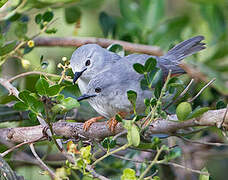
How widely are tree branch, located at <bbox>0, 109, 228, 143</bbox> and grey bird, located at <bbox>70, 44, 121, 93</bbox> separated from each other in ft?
1.59

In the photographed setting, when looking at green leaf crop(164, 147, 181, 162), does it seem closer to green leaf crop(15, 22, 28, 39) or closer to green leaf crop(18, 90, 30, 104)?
green leaf crop(18, 90, 30, 104)

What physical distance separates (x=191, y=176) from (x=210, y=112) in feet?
6.25

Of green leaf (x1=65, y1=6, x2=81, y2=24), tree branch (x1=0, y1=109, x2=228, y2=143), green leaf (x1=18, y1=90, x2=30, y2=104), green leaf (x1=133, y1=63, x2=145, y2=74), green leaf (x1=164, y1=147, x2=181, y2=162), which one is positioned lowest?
green leaf (x1=164, y1=147, x2=181, y2=162)

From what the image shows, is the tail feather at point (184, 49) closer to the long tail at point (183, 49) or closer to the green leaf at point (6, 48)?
the long tail at point (183, 49)

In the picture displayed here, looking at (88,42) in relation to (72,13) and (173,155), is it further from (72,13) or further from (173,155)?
(173,155)

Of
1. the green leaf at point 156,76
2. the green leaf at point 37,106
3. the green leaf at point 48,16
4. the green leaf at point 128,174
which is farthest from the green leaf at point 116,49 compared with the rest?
the green leaf at point 128,174

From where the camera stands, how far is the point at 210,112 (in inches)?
69.2

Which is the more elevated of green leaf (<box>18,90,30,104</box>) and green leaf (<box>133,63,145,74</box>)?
green leaf (<box>133,63,145,74</box>)

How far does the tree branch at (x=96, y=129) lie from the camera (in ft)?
5.78

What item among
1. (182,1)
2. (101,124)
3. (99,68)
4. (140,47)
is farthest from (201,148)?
(182,1)

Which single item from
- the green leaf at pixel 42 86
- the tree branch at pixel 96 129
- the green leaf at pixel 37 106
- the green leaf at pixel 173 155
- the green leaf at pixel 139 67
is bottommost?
the green leaf at pixel 173 155

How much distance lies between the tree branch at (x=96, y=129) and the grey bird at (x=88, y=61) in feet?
1.59

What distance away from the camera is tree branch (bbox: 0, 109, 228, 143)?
5.78 ft

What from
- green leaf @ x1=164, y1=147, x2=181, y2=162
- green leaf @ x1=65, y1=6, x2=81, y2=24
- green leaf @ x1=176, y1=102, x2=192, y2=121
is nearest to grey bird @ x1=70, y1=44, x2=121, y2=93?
green leaf @ x1=65, y1=6, x2=81, y2=24
